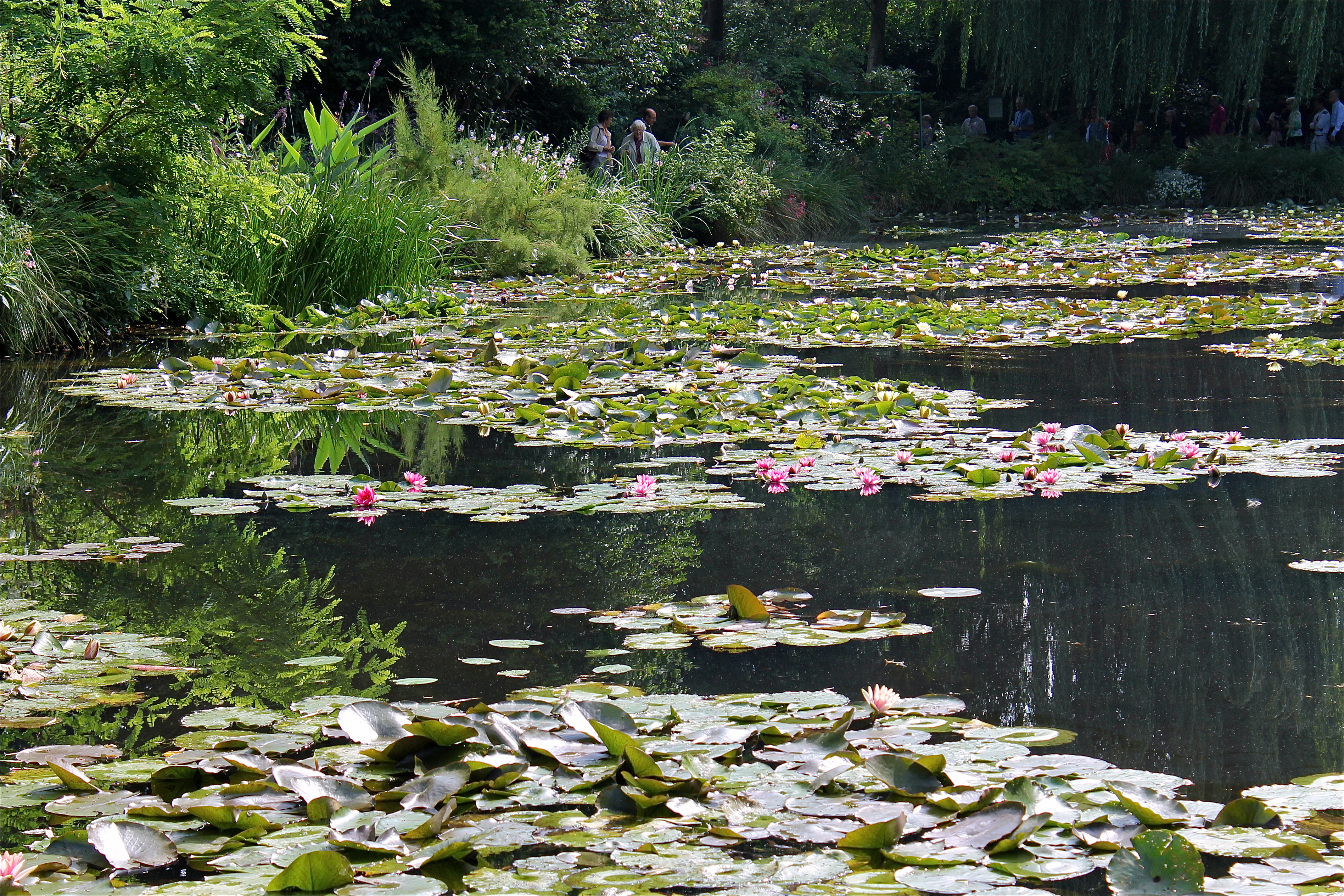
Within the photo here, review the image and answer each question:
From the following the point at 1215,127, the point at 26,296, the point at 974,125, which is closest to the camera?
the point at 26,296

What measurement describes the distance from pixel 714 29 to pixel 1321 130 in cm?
1055

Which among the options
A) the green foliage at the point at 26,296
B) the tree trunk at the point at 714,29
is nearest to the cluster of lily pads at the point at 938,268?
the green foliage at the point at 26,296

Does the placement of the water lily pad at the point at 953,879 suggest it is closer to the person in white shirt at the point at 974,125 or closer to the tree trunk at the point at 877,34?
the person in white shirt at the point at 974,125

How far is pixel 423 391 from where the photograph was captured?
5.09m

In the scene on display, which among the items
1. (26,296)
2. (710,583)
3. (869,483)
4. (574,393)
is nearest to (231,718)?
(710,583)

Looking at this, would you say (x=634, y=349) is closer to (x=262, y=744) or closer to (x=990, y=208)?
(x=262, y=744)

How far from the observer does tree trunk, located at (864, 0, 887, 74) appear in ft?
80.2

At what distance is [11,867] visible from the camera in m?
1.46

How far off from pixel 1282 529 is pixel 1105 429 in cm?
125

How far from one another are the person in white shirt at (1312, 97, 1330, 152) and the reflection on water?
19971 millimetres

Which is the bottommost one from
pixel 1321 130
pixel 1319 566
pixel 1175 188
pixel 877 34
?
pixel 1319 566

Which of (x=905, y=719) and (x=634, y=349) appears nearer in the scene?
(x=905, y=719)

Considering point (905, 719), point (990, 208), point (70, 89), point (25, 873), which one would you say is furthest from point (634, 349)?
point (990, 208)

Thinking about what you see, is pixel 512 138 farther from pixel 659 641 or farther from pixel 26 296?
pixel 659 641
